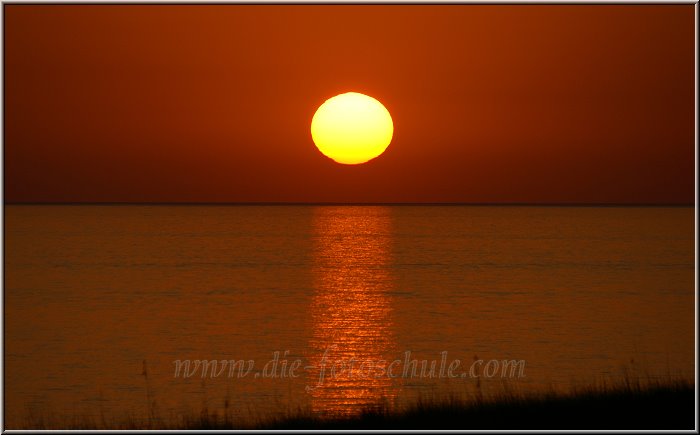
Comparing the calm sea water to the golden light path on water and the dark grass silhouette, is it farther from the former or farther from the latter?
the dark grass silhouette

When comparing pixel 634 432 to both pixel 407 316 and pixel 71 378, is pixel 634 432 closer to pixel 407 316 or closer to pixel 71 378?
pixel 71 378

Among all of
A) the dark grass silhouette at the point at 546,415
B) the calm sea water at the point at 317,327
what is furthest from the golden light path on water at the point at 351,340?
the dark grass silhouette at the point at 546,415

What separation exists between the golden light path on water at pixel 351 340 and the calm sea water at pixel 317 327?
0.36 ft

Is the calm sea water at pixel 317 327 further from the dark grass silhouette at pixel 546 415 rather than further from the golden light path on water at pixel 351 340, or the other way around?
the dark grass silhouette at pixel 546 415

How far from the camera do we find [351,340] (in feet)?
114

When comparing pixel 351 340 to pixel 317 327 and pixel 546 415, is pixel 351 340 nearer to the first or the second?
pixel 317 327

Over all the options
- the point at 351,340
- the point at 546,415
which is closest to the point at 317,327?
the point at 351,340

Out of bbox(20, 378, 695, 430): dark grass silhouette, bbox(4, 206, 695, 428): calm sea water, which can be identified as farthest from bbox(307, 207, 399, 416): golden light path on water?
bbox(20, 378, 695, 430): dark grass silhouette

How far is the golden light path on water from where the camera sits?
73.3ft

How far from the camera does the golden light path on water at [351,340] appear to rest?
22.3 m

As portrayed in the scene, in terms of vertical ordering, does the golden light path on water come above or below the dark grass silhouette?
below

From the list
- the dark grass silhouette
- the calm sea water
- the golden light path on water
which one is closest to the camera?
the dark grass silhouette

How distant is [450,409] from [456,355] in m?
17.8

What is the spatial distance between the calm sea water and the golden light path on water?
0.11 metres
